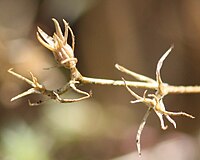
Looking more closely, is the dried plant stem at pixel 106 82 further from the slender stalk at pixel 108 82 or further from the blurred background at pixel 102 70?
the blurred background at pixel 102 70

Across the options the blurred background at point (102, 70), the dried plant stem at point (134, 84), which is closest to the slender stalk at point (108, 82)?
the dried plant stem at point (134, 84)

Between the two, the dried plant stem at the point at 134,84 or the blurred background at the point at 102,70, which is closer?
the dried plant stem at the point at 134,84

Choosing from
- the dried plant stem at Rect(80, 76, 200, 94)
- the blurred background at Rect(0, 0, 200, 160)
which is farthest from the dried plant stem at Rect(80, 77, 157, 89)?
the blurred background at Rect(0, 0, 200, 160)

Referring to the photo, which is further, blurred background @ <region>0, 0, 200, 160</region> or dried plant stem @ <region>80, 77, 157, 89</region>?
blurred background @ <region>0, 0, 200, 160</region>

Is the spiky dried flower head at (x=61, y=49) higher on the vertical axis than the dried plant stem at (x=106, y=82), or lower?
higher

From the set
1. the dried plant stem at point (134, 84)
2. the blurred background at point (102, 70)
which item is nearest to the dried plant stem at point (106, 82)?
the dried plant stem at point (134, 84)

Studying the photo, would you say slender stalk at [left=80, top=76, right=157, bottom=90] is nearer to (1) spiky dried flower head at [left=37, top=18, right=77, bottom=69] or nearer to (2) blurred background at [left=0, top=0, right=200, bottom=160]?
(1) spiky dried flower head at [left=37, top=18, right=77, bottom=69]

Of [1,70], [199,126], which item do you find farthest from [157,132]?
[1,70]

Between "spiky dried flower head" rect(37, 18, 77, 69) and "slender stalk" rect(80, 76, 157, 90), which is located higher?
"spiky dried flower head" rect(37, 18, 77, 69)

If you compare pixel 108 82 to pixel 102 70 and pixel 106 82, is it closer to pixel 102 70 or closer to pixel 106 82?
pixel 106 82

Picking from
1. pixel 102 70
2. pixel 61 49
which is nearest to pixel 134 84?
pixel 61 49
